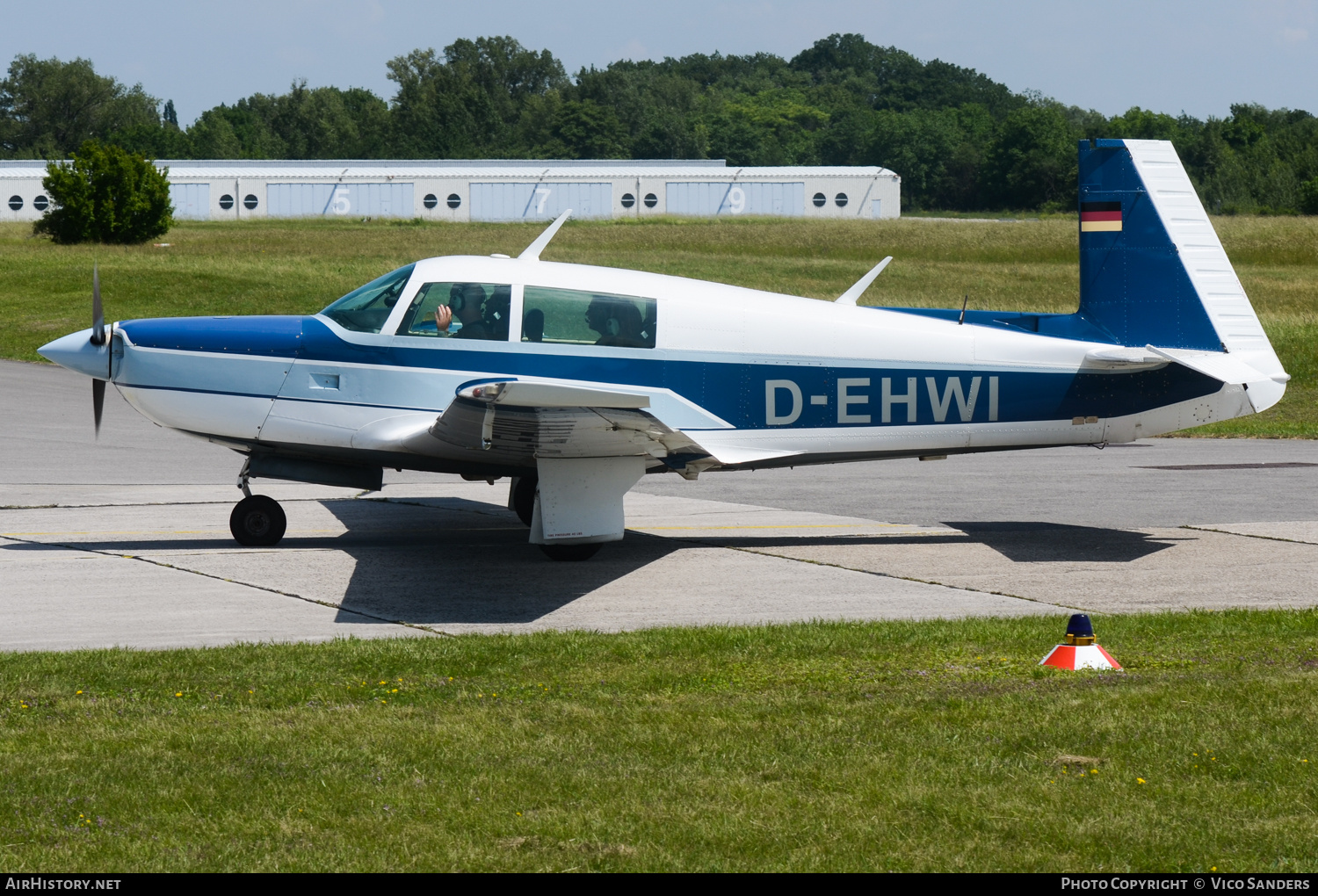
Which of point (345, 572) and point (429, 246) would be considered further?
point (429, 246)

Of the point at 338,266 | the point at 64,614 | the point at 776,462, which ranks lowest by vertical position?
the point at 64,614

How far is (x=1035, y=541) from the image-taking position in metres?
12.3

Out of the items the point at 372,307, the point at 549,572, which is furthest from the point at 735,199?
the point at 549,572

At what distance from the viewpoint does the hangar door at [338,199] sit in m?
72.8

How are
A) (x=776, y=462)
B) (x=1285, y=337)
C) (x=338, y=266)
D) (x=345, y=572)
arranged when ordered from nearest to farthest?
(x=345, y=572) < (x=776, y=462) < (x=1285, y=337) < (x=338, y=266)

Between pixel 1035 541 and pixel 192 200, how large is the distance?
6854 cm

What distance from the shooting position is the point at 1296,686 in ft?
22.8

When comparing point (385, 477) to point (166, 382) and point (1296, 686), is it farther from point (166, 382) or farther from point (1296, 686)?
point (1296, 686)

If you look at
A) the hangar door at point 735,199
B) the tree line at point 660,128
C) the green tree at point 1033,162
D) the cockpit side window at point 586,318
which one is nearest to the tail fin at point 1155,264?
the cockpit side window at point 586,318

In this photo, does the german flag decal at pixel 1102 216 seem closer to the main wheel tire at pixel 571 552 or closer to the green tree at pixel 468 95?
the main wheel tire at pixel 571 552

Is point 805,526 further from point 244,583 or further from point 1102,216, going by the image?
point 244,583

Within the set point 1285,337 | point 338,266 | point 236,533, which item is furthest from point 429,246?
point 236,533

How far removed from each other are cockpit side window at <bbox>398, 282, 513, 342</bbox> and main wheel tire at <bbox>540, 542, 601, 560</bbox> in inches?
72.2

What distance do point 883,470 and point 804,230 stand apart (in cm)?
4409
